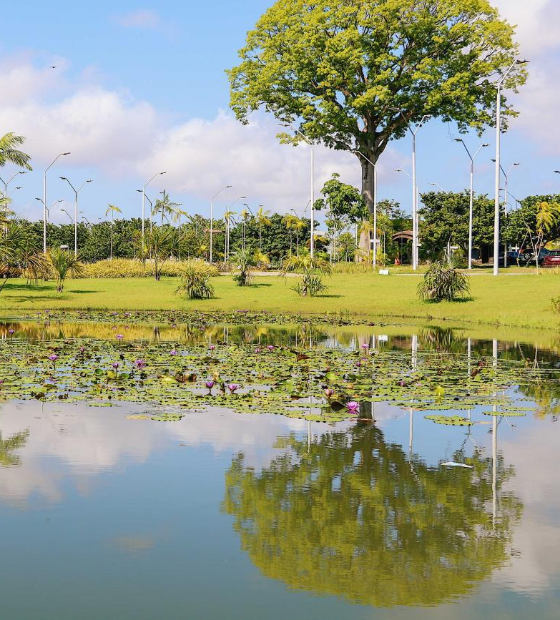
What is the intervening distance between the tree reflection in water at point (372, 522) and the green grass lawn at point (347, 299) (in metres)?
22.1

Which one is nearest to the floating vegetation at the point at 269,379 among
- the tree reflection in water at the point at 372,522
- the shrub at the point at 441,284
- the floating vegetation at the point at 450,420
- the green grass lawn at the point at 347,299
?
→ the floating vegetation at the point at 450,420

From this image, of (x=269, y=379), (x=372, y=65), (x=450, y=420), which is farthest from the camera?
(x=372, y=65)

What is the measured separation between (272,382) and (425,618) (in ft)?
30.3

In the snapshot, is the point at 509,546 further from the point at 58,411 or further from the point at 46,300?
the point at 46,300

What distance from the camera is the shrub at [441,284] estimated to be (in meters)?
36.5

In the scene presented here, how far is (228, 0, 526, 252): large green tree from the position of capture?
2442 inches

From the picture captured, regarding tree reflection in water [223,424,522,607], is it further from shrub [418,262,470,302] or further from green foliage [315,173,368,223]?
green foliage [315,173,368,223]

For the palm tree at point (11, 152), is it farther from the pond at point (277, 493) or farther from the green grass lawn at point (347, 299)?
the pond at point (277, 493)

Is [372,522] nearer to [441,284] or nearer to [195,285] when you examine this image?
[441,284]

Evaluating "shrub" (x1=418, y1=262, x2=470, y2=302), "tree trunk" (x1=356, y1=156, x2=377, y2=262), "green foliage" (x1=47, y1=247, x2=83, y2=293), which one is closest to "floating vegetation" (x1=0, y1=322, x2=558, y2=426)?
"shrub" (x1=418, y1=262, x2=470, y2=302)

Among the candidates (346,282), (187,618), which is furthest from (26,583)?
(346,282)

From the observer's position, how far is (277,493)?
7.78 metres

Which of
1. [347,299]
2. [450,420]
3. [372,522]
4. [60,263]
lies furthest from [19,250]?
[372,522]

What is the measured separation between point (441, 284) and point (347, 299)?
4817mm
